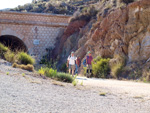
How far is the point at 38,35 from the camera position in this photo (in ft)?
101

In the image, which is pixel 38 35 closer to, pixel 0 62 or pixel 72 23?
pixel 72 23

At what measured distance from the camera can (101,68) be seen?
1684cm

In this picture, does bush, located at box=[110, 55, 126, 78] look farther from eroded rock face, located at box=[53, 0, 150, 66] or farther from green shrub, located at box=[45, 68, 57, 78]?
green shrub, located at box=[45, 68, 57, 78]

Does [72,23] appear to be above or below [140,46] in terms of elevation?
above

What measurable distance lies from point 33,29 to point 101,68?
16017mm

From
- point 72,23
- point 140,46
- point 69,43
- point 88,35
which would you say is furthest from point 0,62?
point 72,23

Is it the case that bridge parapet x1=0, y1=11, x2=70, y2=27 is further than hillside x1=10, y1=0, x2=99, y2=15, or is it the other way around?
hillside x1=10, y1=0, x2=99, y2=15

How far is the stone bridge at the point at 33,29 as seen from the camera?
1173 inches

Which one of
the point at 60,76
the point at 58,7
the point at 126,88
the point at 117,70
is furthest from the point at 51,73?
the point at 58,7

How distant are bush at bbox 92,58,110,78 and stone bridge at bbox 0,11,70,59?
14128mm

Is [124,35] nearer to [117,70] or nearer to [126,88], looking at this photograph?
[117,70]

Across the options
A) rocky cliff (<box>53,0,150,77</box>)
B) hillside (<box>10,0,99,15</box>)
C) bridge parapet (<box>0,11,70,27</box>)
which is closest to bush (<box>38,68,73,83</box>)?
rocky cliff (<box>53,0,150,77</box>)

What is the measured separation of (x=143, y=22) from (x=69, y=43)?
1226 centimetres

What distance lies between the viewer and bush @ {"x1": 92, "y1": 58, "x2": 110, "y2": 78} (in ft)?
54.0
